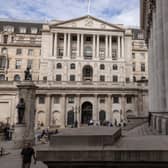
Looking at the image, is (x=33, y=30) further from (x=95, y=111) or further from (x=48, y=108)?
(x=95, y=111)

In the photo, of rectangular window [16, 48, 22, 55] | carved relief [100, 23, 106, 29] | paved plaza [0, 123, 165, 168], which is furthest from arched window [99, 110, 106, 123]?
paved plaza [0, 123, 165, 168]

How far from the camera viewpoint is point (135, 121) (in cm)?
3259

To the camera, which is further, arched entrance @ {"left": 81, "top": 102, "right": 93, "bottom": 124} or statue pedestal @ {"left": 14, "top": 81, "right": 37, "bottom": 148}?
arched entrance @ {"left": 81, "top": 102, "right": 93, "bottom": 124}

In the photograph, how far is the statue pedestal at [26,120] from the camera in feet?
86.4

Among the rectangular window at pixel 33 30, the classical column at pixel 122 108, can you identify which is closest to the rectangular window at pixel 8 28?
the rectangular window at pixel 33 30

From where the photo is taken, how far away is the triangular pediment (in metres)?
72.2

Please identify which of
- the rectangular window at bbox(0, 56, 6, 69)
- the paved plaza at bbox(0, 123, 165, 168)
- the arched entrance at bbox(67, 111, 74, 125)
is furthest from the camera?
the rectangular window at bbox(0, 56, 6, 69)

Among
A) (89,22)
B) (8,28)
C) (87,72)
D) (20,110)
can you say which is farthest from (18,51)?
(20,110)

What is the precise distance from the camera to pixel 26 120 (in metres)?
27.2

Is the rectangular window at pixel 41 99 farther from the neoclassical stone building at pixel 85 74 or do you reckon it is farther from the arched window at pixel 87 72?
the arched window at pixel 87 72

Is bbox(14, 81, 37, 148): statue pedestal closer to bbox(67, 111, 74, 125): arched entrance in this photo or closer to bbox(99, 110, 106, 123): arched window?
bbox(67, 111, 74, 125): arched entrance

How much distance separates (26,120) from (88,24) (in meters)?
52.3

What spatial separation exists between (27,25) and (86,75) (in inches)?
1375

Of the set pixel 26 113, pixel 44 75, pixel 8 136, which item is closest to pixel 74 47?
pixel 44 75
